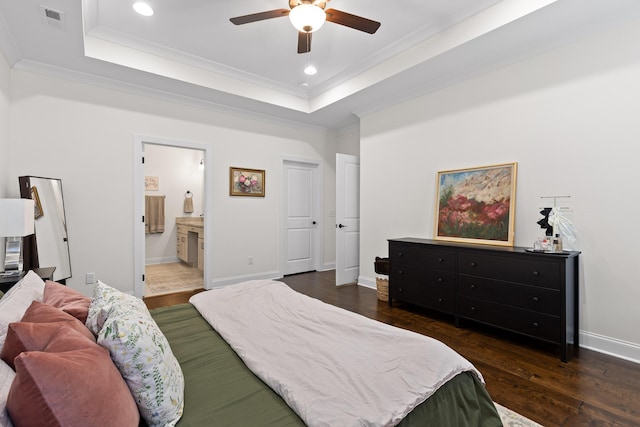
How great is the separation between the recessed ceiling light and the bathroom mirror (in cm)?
195

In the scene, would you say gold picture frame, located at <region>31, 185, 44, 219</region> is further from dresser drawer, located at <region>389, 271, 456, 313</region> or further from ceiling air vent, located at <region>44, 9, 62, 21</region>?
dresser drawer, located at <region>389, 271, 456, 313</region>

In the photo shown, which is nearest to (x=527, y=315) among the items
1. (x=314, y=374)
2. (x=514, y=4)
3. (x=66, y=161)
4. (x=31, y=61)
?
(x=314, y=374)

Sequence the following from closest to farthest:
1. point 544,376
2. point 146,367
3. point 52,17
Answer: point 146,367
point 544,376
point 52,17

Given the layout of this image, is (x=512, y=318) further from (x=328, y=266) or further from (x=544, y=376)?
(x=328, y=266)

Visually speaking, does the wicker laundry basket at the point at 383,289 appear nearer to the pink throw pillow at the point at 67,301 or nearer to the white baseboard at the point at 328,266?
the white baseboard at the point at 328,266

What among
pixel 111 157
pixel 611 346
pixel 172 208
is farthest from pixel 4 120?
pixel 611 346

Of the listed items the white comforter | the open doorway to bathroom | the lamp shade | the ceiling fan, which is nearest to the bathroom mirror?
the lamp shade

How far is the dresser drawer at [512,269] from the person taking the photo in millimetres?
2505

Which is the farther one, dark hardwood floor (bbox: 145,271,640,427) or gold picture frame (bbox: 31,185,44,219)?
gold picture frame (bbox: 31,185,44,219)

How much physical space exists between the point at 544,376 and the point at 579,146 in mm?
1921

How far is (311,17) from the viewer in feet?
7.36

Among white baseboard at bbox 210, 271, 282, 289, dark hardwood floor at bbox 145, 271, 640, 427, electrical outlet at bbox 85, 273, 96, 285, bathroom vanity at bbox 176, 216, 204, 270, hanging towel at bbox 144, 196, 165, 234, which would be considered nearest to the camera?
dark hardwood floor at bbox 145, 271, 640, 427

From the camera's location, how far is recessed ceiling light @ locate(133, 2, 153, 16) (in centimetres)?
273

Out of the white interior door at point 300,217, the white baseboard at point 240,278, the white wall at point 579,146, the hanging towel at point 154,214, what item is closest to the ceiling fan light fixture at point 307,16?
the white wall at point 579,146
